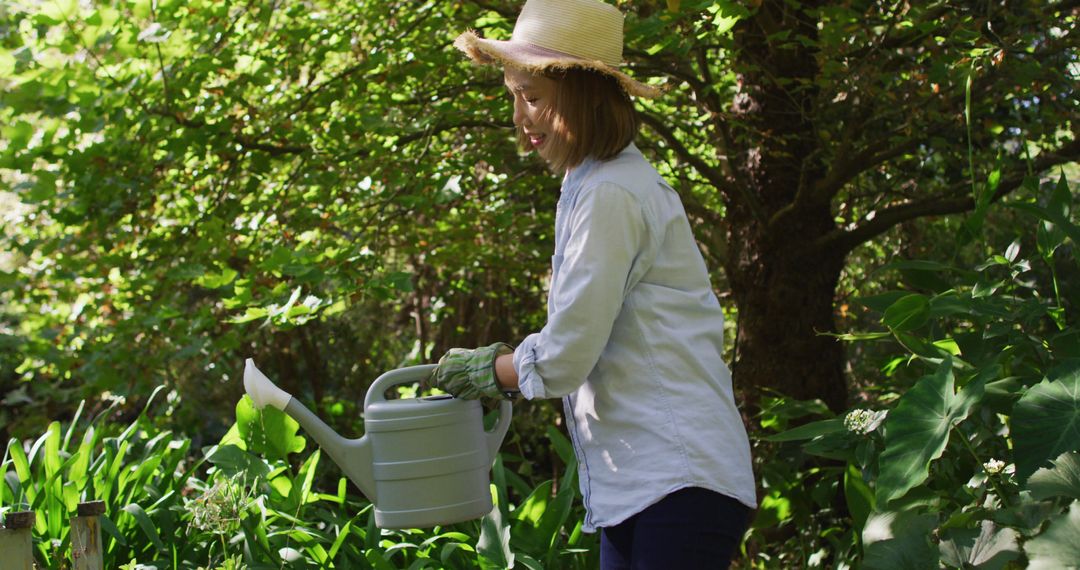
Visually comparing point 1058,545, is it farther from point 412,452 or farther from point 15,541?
point 15,541

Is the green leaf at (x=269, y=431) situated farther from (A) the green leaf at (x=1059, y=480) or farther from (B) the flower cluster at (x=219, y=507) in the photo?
(A) the green leaf at (x=1059, y=480)

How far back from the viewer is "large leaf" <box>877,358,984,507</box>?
1921 mm

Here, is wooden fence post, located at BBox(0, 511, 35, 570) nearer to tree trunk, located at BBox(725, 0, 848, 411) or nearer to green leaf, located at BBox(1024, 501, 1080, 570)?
green leaf, located at BBox(1024, 501, 1080, 570)

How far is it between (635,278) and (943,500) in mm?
1122

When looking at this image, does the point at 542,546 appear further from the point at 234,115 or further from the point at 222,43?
the point at 222,43

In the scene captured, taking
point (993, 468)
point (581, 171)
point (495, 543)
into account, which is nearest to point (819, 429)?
point (993, 468)

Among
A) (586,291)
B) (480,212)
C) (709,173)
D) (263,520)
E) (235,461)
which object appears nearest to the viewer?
(586,291)

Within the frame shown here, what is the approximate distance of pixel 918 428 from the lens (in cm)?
197

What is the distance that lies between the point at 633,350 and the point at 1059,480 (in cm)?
76

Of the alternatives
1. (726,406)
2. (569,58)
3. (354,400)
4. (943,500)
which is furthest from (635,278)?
(354,400)

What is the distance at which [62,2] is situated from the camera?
289 cm

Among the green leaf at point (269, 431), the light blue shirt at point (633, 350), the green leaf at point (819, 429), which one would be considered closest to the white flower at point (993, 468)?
the green leaf at point (819, 429)

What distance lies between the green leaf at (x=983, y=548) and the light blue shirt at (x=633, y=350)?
1.46 ft

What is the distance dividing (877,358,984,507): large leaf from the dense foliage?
203mm
